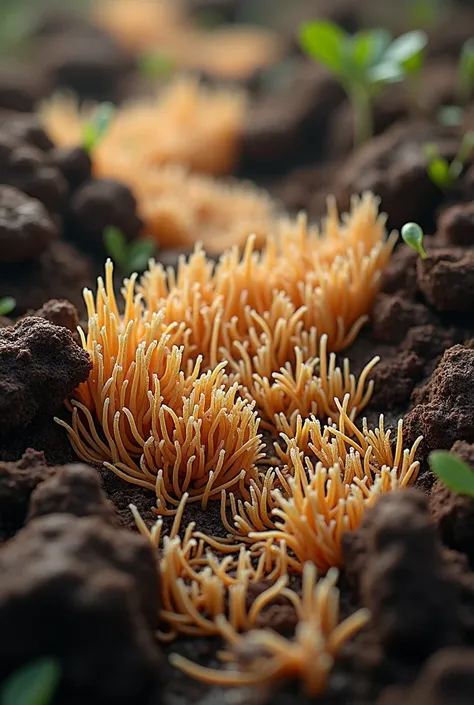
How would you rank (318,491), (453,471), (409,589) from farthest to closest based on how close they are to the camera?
(318,491), (453,471), (409,589)

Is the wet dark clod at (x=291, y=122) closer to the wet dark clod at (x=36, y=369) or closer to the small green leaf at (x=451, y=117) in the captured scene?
the small green leaf at (x=451, y=117)

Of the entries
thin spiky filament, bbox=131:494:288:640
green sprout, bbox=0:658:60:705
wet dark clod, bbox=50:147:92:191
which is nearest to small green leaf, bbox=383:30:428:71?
wet dark clod, bbox=50:147:92:191

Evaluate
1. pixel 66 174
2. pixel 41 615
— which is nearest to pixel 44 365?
pixel 41 615

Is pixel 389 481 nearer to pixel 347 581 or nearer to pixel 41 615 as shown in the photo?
pixel 347 581

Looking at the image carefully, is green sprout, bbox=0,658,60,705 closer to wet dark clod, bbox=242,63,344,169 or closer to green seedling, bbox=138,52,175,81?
wet dark clod, bbox=242,63,344,169

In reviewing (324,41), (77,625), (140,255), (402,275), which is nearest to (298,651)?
(77,625)

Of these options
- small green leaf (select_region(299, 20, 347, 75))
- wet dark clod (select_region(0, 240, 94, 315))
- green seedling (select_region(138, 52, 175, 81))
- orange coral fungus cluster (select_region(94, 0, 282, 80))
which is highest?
orange coral fungus cluster (select_region(94, 0, 282, 80))

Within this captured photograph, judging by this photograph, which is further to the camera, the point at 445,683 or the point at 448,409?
the point at 448,409

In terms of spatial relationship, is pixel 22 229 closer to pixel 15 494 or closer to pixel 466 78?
pixel 15 494
